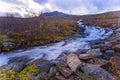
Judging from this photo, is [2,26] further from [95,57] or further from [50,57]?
[95,57]

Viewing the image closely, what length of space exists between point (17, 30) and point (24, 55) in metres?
15.3

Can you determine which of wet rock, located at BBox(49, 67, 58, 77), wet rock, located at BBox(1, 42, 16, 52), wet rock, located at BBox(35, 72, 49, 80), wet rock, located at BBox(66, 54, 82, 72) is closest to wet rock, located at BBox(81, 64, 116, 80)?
wet rock, located at BBox(66, 54, 82, 72)

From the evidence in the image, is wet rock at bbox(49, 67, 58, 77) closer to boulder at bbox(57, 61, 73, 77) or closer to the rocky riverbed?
the rocky riverbed

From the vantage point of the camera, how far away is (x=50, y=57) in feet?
60.9

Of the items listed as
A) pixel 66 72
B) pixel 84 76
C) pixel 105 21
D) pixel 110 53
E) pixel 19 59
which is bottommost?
pixel 19 59

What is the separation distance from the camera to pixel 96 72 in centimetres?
1294

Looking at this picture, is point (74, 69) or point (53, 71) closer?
point (74, 69)

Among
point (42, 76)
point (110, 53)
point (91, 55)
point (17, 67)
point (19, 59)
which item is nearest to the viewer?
point (42, 76)

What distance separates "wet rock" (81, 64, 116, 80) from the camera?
12581 mm

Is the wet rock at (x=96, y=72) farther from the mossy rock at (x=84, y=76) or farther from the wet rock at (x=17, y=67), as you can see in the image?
the wet rock at (x=17, y=67)

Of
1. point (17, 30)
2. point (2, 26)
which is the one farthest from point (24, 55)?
point (2, 26)

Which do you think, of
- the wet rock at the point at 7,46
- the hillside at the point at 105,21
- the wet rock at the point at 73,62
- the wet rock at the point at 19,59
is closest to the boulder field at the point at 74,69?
the wet rock at the point at 73,62

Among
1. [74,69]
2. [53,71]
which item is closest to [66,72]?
[74,69]

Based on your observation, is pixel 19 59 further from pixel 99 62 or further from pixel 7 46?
pixel 99 62
